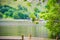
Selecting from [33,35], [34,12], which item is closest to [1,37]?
[33,35]

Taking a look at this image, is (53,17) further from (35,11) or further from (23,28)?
(23,28)

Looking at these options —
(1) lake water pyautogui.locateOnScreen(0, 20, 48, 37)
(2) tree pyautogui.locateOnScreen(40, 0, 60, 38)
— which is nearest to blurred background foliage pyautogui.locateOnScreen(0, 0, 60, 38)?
(2) tree pyautogui.locateOnScreen(40, 0, 60, 38)

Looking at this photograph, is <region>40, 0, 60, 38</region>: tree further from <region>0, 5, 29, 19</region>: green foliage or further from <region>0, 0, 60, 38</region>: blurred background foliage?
<region>0, 5, 29, 19</region>: green foliage

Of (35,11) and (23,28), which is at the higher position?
(35,11)

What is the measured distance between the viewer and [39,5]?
10.5 feet

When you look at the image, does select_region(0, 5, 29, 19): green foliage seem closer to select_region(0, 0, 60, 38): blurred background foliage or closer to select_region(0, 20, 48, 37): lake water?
select_region(0, 0, 60, 38): blurred background foliage

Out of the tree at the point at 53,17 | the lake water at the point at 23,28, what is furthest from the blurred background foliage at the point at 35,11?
the lake water at the point at 23,28

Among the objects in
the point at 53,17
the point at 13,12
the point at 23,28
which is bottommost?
the point at 23,28

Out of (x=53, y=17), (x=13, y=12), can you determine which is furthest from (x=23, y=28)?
(x=53, y=17)

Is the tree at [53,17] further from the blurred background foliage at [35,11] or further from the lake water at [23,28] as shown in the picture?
the lake water at [23,28]

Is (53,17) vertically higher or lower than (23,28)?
higher

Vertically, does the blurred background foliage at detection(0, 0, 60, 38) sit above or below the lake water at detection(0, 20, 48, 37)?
above

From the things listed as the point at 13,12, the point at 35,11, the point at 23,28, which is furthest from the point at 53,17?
the point at 13,12

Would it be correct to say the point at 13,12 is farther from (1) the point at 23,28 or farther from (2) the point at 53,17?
(2) the point at 53,17
